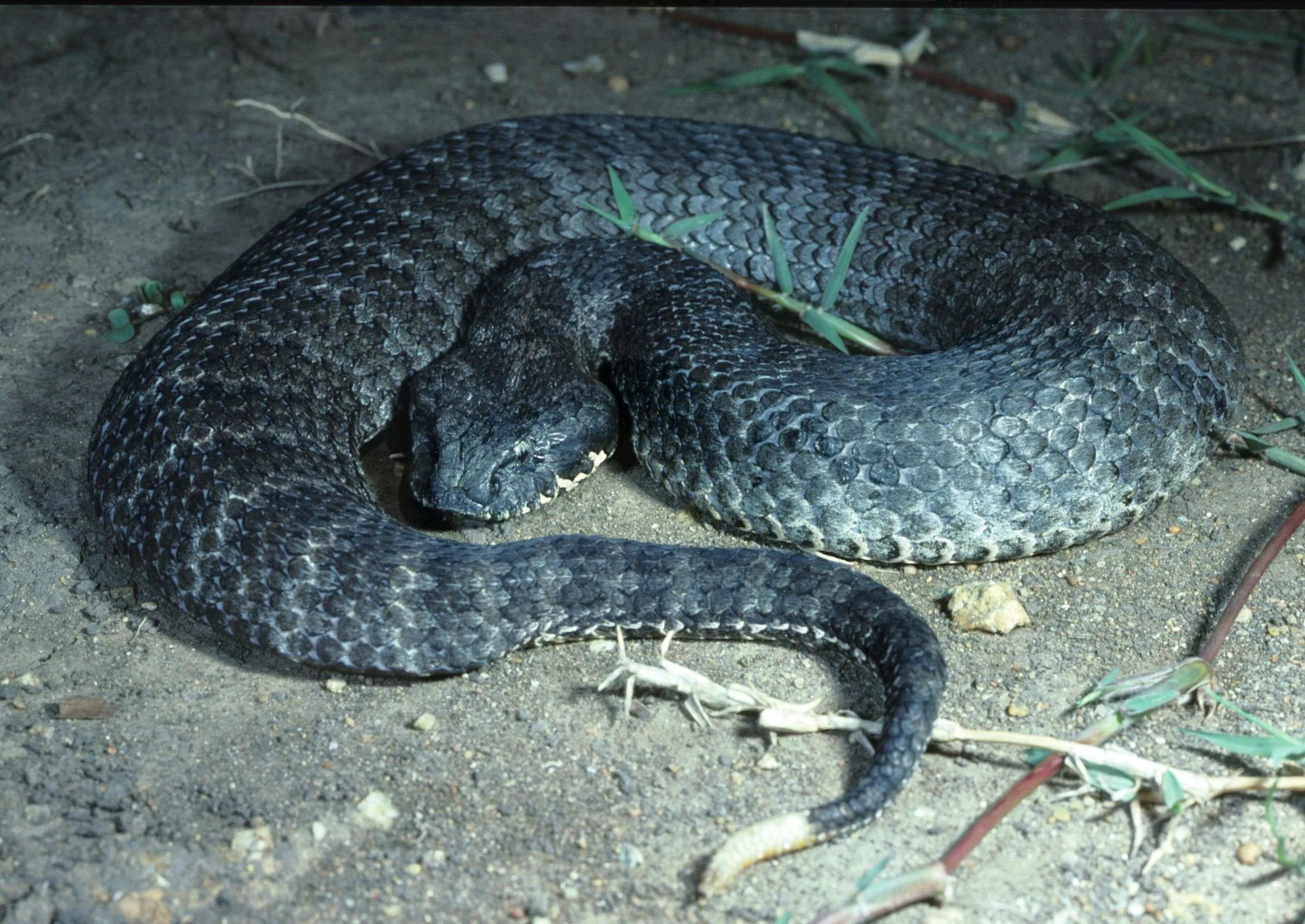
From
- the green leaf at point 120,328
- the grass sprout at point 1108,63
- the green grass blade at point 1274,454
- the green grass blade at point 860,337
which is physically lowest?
the green leaf at point 120,328

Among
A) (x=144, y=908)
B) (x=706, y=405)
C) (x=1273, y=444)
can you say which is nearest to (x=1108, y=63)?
(x=1273, y=444)

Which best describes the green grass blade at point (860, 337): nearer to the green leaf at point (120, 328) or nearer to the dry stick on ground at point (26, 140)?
the green leaf at point (120, 328)

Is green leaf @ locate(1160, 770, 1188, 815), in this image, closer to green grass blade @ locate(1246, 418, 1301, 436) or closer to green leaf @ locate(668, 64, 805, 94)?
green grass blade @ locate(1246, 418, 1301, 436)

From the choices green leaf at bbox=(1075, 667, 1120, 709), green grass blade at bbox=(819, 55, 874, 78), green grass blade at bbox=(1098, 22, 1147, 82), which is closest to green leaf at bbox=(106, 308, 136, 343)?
green grass blade at bbox=(819, 55, 874, 78)

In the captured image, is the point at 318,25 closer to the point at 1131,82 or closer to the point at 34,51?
Result: the point at 34,51

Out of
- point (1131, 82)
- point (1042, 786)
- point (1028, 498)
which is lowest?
point (1042, 786)

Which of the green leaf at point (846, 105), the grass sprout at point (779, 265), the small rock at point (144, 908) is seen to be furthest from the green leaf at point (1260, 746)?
the green leaf at point (846, 105)

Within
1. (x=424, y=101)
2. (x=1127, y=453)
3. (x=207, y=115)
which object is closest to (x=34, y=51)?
(x=207, y=115)
